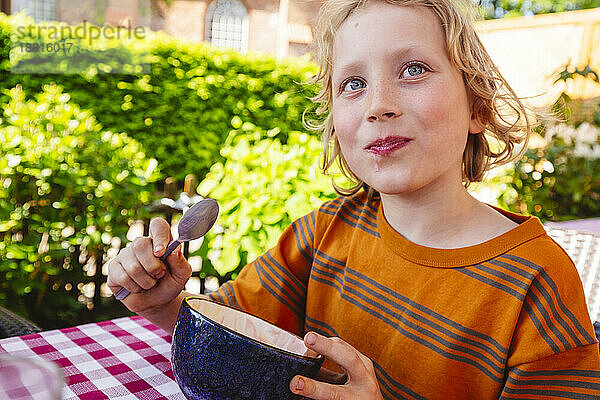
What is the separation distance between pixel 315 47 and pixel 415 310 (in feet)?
2.03

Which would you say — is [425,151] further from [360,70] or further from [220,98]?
[220,98]

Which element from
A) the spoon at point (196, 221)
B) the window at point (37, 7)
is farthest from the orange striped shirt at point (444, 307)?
the window at point (37, 7)

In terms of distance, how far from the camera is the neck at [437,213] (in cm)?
99

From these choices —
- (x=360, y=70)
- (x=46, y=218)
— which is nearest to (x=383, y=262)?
(x=360, y=70)

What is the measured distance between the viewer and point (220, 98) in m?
5.88

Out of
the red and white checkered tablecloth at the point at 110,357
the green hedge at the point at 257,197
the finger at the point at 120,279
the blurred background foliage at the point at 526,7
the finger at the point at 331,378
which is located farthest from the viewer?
the blurred background foliage at the point at 526,7

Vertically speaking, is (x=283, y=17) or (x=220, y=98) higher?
(x=283, y=17)

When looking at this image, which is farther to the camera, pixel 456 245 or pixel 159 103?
pixel 159 103

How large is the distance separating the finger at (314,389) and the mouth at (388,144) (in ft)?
1.25

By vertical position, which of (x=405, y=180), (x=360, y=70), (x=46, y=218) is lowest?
(x=46, y=218)

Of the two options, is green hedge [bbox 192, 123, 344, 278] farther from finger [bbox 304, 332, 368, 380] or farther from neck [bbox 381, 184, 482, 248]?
finger [bbox 304, 332, 368, 380]

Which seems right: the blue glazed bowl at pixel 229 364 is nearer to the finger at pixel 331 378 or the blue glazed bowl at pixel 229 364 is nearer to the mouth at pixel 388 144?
the finger at pixel 331 378

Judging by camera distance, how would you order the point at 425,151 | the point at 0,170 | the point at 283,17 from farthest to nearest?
the point at 283,17 → the point at 0,170 → the point at 425,151

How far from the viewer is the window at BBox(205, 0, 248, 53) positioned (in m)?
13.3
